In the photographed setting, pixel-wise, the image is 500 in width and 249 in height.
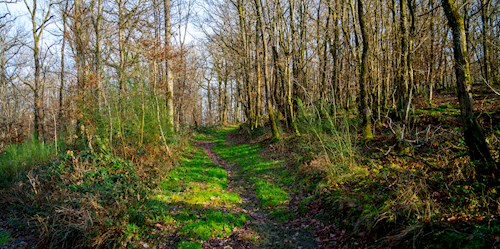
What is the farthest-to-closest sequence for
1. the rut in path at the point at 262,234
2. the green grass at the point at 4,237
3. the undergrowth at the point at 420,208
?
the green grass at the point at 4,237 < the rut in path at the point at 262,234 < the undergrowth at the point at 420,208

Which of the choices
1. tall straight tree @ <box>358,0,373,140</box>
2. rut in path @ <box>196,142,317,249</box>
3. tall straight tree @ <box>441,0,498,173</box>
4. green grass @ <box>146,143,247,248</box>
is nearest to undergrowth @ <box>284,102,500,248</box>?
tall straight tree @ <box>441,0,498,173</box>

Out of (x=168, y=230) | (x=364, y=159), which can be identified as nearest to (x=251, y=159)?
(x=364, y=159)

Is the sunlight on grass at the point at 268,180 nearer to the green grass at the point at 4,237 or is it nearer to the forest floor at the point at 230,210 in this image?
the forest floor at the point at 230,210

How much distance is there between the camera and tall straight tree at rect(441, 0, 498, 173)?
176 inches

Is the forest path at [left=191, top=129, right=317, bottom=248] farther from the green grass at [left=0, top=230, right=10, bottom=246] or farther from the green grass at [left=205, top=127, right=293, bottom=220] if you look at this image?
the green grass at [left=0, top=230, right=10, bottom=246]

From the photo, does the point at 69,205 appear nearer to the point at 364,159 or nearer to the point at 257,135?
the point at 364,159

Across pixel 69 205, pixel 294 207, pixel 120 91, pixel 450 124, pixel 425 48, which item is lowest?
pixel 294 207

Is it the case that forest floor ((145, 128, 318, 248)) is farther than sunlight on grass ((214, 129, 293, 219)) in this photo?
No

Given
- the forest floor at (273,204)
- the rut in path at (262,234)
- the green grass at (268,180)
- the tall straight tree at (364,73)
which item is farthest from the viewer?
the tall straight tree at (364,73)

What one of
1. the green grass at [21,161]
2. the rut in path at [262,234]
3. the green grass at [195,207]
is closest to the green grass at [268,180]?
the rut in path at [262,234]

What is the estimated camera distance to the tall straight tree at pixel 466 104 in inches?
176

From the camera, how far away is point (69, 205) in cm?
587

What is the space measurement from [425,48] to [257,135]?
11.8m

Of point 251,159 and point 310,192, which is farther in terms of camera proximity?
point 251,159
